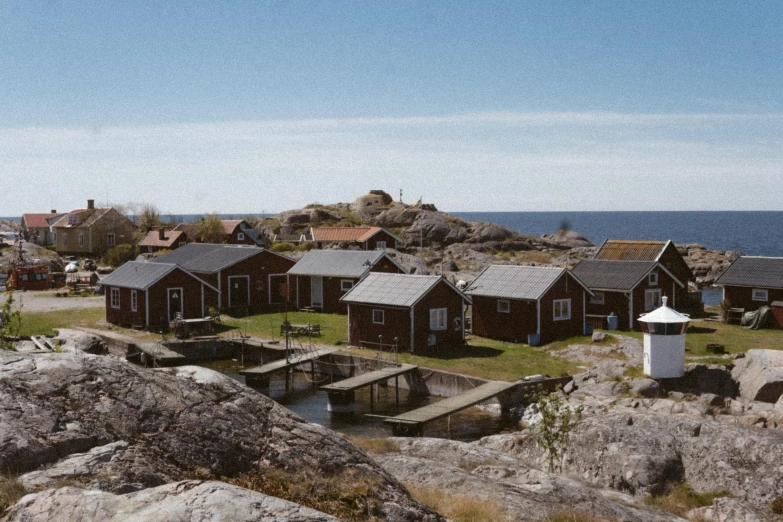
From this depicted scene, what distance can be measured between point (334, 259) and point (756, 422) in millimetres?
31337

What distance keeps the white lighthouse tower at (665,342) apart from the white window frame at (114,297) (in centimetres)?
3161

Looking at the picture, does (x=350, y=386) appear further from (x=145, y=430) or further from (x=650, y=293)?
(x=145, y=430)

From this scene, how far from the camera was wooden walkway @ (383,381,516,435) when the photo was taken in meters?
26.0

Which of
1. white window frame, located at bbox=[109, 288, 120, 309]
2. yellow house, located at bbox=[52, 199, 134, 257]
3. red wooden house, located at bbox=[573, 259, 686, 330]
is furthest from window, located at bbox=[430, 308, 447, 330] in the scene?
yellow house, located at bbox=[52, 199, 134, 257]

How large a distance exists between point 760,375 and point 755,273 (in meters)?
18.0

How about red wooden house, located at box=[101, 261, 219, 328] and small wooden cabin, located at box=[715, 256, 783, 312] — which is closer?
small wooden cabin, located at box=[715, 256, 783, 312]

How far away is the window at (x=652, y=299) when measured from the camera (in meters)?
42.0

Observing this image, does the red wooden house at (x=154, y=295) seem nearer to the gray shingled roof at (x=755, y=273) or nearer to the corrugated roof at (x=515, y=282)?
the corrugated roof at (x=515, y=282)

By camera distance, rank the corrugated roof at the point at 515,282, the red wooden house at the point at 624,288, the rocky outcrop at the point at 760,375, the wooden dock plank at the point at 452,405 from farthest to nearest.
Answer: the red wooden house at the point at 624,288 → the corrugated roof at the point at 515,282 → the rocky outcrop at the point at 760,375 → the wooden dock plank at the point at 452,405

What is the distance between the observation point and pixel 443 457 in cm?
1501

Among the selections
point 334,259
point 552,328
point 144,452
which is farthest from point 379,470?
point 334,259

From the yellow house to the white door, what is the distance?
4459 cm

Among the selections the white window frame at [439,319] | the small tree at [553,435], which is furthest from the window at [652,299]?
the small tree at [553,435]

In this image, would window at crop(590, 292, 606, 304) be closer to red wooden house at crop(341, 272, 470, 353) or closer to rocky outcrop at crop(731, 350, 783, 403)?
red wooden house at crop(341, 272, 470, 353)
